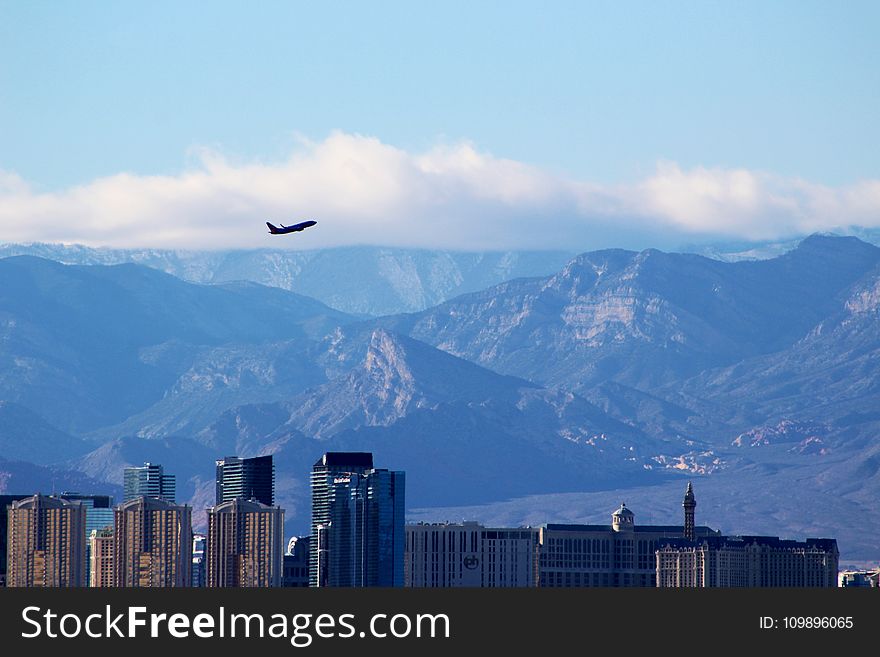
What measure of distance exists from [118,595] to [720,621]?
136 ft

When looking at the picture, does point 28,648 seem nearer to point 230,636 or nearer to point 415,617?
point 230,636

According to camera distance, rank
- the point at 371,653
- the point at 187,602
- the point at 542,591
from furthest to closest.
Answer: the point at 542,591, the point at 187,602, the point at 371,653

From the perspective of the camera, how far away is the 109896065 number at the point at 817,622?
16300 cm

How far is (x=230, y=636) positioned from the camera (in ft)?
511

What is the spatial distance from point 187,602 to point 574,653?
26287mm

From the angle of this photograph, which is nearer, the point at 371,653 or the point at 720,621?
the point at 371,653

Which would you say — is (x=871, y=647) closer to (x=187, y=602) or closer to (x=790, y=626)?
(x=790, y=626)

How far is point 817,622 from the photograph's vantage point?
164 metres

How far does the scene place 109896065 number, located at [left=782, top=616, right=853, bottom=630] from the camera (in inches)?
6417

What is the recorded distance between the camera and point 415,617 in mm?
160625

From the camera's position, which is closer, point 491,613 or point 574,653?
point 574,653

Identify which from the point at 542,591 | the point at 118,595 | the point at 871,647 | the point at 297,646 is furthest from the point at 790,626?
the point at 118,595

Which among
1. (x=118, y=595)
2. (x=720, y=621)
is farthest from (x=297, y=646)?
(x=720, y=621)

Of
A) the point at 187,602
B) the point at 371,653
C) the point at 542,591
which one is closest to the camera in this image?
the point at 371,653
